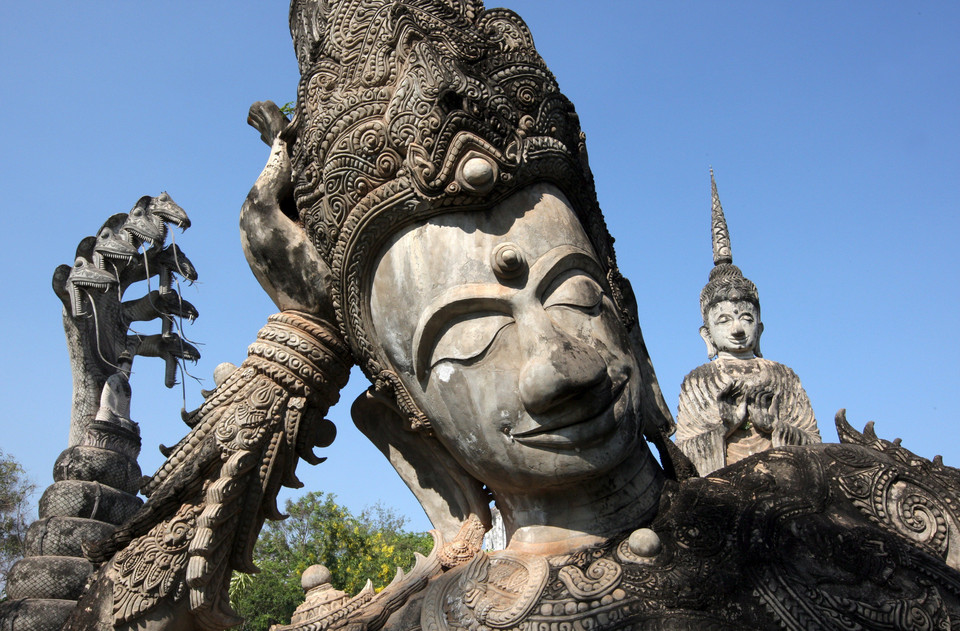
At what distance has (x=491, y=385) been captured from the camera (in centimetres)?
229

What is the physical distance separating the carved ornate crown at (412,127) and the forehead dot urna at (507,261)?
0.19 m

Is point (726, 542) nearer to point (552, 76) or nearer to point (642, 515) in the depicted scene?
point (642, 515)

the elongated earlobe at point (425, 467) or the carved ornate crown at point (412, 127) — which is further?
the elongated earlobe at point (425, 467)

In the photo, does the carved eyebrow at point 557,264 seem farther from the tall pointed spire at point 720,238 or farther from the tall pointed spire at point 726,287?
the tall pointed spire at point 720,238

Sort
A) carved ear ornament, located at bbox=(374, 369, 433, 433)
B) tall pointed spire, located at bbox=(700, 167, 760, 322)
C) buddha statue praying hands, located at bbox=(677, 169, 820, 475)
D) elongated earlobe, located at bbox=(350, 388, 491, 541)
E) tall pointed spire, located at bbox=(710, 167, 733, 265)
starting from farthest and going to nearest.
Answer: tall pointed spire, located at bbox=(710, 167, 733, 265)
tall pointed spire, located at bbox=(700, 167, 760, 322)
buddha statue praying hands, located at bbox=(677, 169, 820, 475)
elongated earlobe, located at bbox=(350, 388, 491, 541)
carved ear ornament, located at bbox=(374, 369, 433, 433)

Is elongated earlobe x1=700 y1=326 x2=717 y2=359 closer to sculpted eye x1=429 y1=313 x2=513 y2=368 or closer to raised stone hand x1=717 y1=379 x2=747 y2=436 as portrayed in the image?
raised stone hand x1=717 y1=379 x2=747 y2=436

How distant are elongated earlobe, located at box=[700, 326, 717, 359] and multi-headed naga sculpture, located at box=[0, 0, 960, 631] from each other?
4401mm

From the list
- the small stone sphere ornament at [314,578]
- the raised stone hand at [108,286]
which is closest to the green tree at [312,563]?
the raised stone hand at [108,286]

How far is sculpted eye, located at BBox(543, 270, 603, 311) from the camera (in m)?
2.39

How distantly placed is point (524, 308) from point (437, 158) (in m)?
0.53

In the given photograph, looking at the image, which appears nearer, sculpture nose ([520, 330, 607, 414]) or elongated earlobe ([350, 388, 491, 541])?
sculpture nose ([520, 330, 607, 414])

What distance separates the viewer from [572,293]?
240 cm

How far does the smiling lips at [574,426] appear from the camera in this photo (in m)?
2.24

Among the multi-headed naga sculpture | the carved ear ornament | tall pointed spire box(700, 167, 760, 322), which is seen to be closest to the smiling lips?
the multi-headed naga sculpture
